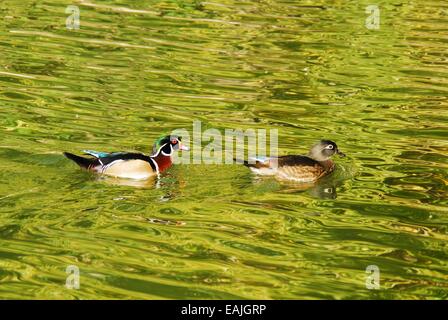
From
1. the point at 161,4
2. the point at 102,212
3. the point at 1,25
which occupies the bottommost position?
the point at 102,212

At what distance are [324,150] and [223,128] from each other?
1.67 meters

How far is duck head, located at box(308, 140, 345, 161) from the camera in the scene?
11961 mm

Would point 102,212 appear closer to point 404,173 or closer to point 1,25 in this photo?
point 404,173

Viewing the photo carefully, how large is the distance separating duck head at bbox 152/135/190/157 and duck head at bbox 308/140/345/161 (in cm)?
133

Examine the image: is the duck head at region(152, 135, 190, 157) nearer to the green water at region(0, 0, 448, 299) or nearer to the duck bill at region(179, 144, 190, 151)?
the duck bill at region(179, 144, 190, 151)

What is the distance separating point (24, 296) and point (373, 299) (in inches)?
101

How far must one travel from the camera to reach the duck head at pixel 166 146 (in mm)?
11906

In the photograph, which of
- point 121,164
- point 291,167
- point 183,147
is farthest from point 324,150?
point 121,164

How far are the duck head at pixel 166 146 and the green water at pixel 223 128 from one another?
11.4 inches

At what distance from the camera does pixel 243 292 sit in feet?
28.3

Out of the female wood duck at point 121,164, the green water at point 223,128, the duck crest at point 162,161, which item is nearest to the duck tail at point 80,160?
the female wood duck at point 121,164

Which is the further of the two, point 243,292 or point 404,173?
point 404,173
